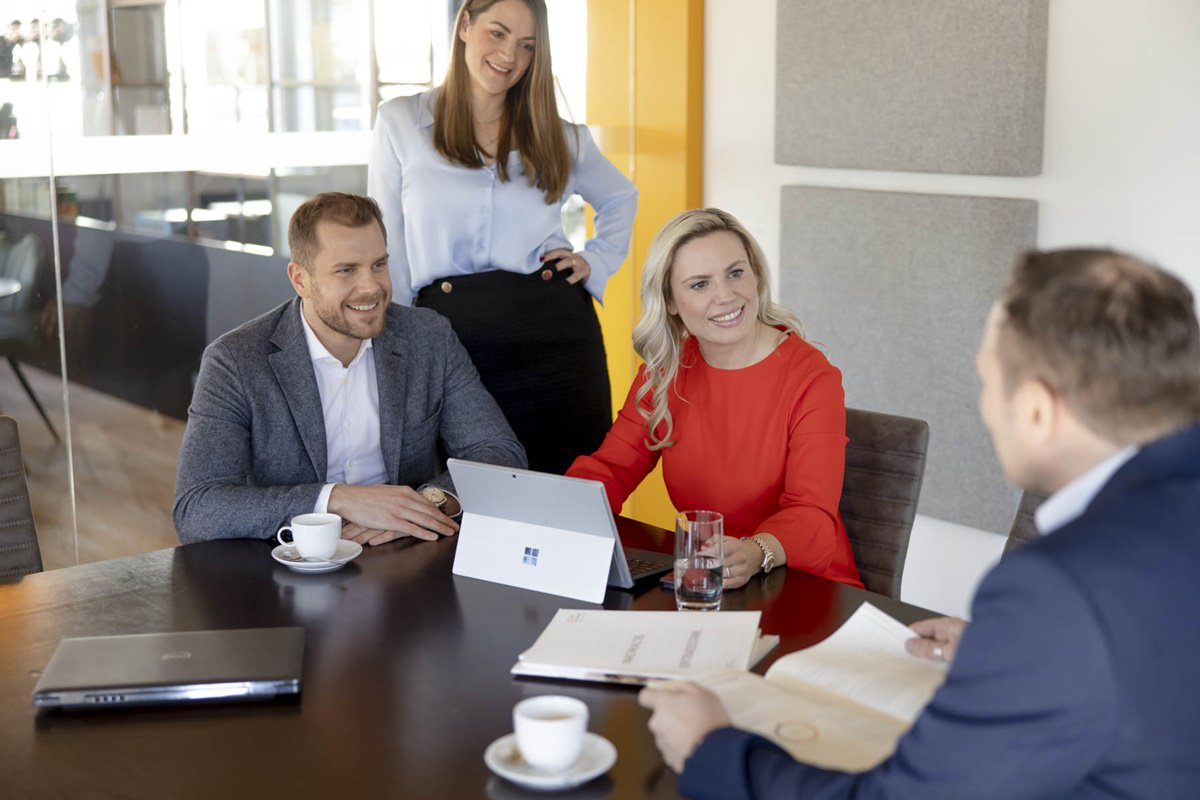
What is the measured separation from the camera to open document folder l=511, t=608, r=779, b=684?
1.63 meters

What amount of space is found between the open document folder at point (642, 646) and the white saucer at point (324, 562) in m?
0.44

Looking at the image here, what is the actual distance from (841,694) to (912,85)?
2583 millimetres

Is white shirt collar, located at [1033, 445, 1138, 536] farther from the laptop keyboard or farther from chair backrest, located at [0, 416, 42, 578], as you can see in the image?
chair backrest, located at [0, 416, 42, 578]

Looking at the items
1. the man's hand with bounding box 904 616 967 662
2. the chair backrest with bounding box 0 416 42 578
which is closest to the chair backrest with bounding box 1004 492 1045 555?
the man's hand with bounding box 904 616 967 662

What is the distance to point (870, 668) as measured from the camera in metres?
1.60

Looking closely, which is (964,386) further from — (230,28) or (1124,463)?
(1124,463)

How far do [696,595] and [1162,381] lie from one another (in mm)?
892

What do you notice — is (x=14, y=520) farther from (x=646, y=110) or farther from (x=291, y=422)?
(x=646, y=110)

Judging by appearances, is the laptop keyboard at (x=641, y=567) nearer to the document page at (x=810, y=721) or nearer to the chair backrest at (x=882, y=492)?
the document page at (x=810, y=721)

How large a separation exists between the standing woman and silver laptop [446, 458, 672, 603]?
1188 mm

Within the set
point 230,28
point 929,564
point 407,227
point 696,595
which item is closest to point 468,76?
point 407,227

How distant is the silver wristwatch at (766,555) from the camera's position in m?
2.07

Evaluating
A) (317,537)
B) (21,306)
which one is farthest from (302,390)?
(21,306)

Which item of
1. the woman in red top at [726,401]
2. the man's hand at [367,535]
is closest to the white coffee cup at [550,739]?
the man's hand at [367,535]
